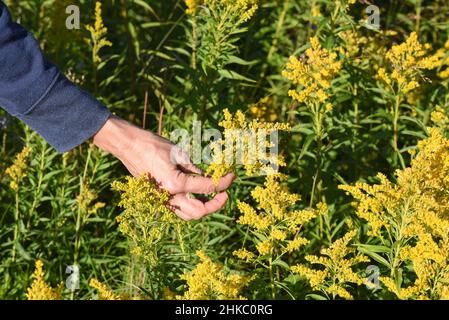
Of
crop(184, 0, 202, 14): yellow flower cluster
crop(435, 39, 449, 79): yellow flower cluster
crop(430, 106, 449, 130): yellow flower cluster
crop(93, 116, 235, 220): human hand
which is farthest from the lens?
crop(435, 39, 449, 79): yellow flower cluster

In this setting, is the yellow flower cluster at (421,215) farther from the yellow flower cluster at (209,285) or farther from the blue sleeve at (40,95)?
the blue sleeve at (40,95)

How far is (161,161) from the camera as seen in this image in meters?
2.77

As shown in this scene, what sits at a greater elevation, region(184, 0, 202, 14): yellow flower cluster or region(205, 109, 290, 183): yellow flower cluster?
region(184, 0, 202, 14): yellow flower cluster

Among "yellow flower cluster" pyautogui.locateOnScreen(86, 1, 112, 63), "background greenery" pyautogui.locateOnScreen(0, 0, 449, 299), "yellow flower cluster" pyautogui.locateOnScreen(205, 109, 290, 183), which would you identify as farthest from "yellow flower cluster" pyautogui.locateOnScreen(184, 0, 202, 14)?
"yellow flower cluster" pyautogui.locateOnScreen(205, 109, 290, 183)

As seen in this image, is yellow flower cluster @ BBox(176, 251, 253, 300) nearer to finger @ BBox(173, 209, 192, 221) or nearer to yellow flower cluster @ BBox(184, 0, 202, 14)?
finger @ BBox(173, 209, 192, 221)

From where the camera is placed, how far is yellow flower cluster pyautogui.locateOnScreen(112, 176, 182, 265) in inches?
111

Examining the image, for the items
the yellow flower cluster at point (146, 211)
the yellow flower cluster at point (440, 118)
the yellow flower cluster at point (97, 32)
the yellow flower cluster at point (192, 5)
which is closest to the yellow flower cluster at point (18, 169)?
the yellow flower cluster at point (97, 32)

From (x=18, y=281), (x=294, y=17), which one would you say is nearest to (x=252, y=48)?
(x=294, y=17)

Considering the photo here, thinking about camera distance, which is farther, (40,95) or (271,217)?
(271,217)

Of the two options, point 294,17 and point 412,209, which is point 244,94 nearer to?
point 294,17

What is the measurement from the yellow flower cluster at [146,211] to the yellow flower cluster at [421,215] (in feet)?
2.44

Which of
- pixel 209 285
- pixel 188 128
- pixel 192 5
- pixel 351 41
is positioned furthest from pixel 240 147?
pixel 351 41

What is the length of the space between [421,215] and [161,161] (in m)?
0.94

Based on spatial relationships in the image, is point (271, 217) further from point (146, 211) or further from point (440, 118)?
point (440, 118)
